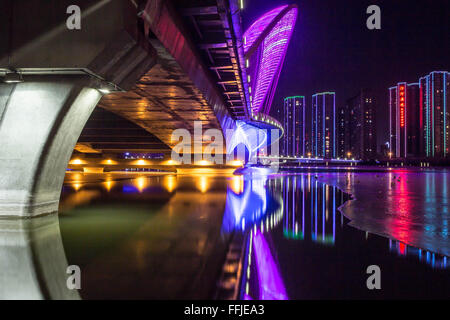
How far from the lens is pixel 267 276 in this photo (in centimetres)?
462

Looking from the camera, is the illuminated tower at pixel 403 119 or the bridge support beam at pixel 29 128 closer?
the bridge support beam at pixel 29 128

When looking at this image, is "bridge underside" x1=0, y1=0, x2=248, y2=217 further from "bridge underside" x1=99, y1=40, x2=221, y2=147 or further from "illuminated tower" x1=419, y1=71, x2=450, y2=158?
"illuminated tower" x1=419, y1=71, x2=450, y2=158

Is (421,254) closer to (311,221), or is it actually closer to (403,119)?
(311,221)

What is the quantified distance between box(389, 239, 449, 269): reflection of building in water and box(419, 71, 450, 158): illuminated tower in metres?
153

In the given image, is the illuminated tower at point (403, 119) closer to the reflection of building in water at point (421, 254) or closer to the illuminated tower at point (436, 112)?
the illuminated tower at point (436, 112)

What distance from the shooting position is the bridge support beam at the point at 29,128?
900 centimetres

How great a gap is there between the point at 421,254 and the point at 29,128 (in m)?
10.1

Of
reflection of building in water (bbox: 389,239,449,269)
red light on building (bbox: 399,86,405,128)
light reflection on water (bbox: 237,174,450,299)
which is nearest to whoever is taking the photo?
light reflection on water (bbox: 237,174,450,299)

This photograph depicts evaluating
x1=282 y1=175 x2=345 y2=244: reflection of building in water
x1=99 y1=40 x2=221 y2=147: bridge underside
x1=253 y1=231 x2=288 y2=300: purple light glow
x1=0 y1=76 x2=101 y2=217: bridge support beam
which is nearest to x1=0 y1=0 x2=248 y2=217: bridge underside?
x1=0 y1=76 x2=101 y2=217: bridge support beam

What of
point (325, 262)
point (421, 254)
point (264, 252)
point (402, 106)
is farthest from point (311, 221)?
point (402, 106)

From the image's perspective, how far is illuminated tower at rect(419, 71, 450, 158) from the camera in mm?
131425

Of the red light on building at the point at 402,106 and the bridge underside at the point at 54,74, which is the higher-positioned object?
the red light on building at the point at 402,106

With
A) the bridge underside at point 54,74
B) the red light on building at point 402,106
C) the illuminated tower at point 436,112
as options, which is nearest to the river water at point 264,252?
the bridge underside at point 54,74

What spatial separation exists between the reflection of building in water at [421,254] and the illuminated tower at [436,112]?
153 meters
